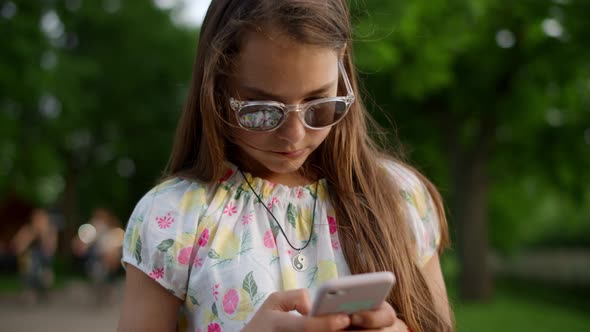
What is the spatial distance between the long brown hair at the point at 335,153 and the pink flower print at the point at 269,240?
0.20 m

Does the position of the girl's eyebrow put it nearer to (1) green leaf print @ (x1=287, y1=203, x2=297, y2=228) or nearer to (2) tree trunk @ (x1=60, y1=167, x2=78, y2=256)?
(1) green leaf print @ (x1=287, y1=203, x2=297, y2=228)

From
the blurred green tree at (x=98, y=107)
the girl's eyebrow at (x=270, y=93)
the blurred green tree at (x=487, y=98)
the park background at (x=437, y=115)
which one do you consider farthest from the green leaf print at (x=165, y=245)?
the blurred green tree at (x=98, y=107)

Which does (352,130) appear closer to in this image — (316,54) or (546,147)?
(316,54)

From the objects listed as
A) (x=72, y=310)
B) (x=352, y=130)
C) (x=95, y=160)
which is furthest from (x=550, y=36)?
(x=95, y=160)

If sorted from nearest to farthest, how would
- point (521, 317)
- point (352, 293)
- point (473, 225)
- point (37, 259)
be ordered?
point (352, 293)
point (37, 259)
point (521, 317)
point (473, 225)

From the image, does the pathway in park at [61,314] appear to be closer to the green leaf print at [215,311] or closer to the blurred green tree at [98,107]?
the blurred green tree at [98,107]

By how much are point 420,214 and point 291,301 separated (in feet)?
2.09

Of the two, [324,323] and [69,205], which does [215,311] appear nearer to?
[324,323]

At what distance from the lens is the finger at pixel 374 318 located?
152 centimetres

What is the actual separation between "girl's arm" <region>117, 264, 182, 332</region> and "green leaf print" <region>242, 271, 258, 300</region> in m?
0.20

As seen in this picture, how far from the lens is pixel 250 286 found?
174cm

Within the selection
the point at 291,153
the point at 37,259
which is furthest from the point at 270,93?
the point at 37,259

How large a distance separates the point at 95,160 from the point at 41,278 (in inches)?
379

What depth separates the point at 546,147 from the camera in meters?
14.9
